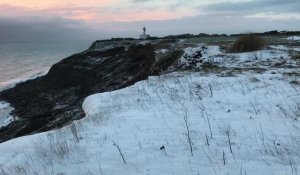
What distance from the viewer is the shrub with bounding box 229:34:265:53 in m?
19.5

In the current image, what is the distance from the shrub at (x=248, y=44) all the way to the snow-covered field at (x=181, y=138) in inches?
309

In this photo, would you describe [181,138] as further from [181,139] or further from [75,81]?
[75,81]

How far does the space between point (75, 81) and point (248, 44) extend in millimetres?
20309

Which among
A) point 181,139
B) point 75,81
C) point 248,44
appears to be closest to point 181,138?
point 181,139

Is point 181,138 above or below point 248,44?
below

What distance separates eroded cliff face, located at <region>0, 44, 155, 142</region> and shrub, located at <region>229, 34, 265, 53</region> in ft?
21.9

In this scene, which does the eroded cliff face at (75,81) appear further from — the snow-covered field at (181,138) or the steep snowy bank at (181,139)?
the steep snowy bank at (181,139)

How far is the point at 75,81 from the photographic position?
36.0 meters

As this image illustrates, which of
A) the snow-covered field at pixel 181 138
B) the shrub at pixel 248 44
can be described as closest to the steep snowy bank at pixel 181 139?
the snow-covered field at pixel 181 138

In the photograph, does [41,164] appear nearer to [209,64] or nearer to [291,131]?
[291,131]

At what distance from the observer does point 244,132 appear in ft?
24.4

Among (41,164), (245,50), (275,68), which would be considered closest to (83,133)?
(41,164)

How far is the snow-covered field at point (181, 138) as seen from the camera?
6.17m

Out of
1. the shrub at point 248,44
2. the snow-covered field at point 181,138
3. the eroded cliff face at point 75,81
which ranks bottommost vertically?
the eroded cliff face at point 75,81
